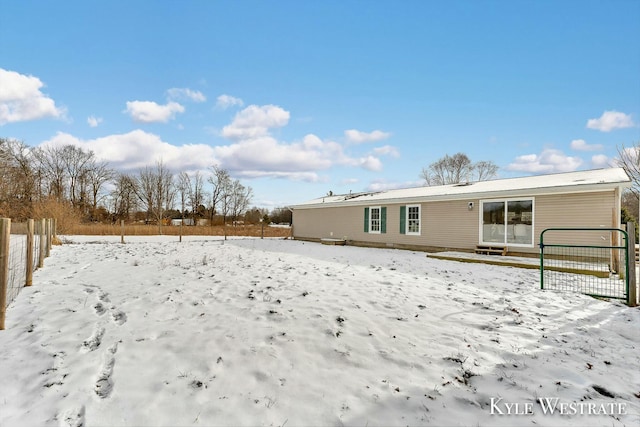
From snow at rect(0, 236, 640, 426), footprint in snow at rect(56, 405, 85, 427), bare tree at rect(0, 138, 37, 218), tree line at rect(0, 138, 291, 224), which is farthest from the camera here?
tree line at rect(0, 138, 291, 224)

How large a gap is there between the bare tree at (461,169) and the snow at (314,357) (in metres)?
29.6

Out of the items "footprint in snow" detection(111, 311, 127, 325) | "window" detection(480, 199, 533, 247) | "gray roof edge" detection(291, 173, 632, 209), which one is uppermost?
"gray roof edge" detection(291, 173, 632, 209)

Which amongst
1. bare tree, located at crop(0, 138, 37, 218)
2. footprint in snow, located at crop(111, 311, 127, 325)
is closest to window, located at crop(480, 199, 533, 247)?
footprint in snow, located at crop(111, 311, 127, 325)

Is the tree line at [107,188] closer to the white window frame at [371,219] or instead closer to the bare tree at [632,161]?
the white window frame at [371,219]

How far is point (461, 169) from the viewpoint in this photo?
107 ft

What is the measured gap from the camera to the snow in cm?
229

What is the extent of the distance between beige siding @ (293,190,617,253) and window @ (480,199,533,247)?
20 cm

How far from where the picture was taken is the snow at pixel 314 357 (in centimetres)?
229

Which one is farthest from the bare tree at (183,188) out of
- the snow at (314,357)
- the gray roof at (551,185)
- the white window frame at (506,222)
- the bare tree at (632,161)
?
the bare tree at (632,161)

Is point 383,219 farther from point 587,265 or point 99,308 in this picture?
point 99,308

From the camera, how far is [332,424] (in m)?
2.15

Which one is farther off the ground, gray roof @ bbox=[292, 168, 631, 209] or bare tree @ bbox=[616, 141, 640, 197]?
bare tree @ bbox=[616, 141, 640, 197]

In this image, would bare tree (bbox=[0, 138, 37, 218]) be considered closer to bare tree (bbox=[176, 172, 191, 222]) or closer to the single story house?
bare tree (bbox=[176, 172, 191, 222])

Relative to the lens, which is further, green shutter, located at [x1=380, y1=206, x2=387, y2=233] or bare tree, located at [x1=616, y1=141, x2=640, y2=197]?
bare tree, located at [x1=616, y1=141, x2=640, y2=197]
